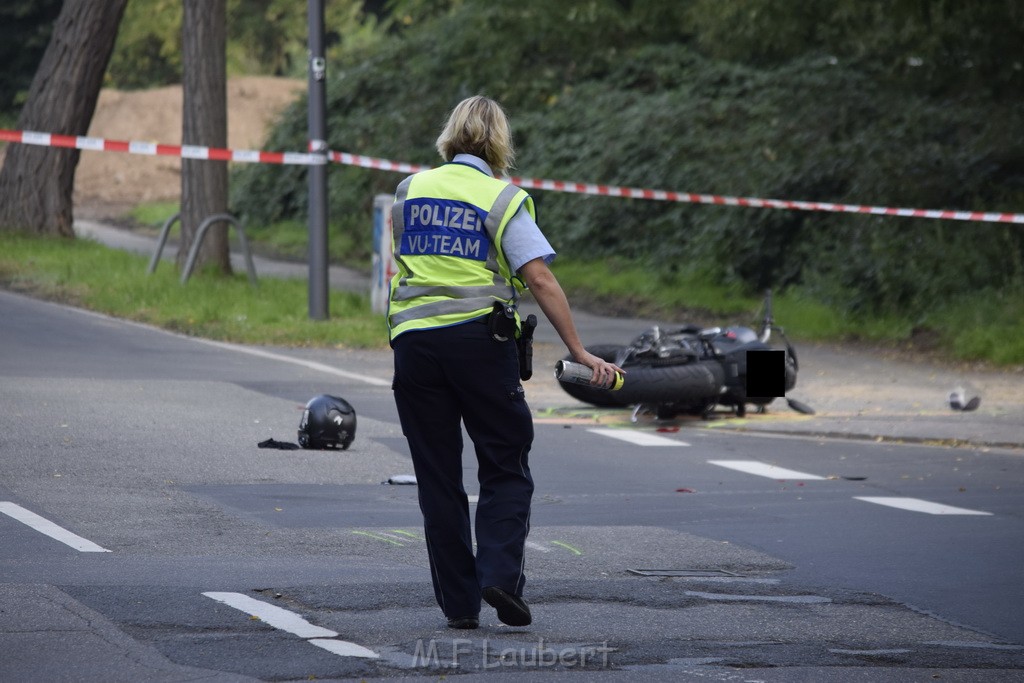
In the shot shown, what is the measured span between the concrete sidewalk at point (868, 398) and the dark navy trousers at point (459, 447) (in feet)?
20.7

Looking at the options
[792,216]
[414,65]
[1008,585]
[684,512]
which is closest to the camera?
[1008,585]

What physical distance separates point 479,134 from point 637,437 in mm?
5859

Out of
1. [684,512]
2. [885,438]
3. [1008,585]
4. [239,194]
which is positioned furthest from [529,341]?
[239,194]

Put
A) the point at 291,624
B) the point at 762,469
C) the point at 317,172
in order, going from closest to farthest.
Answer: the point at 291,624 → the point at 762,469 → the point at 317,172

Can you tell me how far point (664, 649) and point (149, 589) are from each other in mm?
1886

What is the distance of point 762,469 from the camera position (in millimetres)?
10391

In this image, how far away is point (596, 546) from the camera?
25.3ft

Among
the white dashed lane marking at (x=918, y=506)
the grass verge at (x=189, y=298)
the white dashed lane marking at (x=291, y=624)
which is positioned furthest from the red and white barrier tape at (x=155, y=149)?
the white dashed lane marking at (x=291, y=624)

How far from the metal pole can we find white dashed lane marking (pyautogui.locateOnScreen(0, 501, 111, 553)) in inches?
377

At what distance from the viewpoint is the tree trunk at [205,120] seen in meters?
20.2

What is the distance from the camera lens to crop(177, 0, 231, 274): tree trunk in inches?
794

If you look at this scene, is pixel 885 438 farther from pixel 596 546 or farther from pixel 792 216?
pixel 792 216

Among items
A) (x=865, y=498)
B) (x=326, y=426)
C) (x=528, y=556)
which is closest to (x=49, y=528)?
(x=528, y=556)

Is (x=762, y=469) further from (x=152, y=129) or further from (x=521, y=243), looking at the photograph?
(x=152, y=129)
